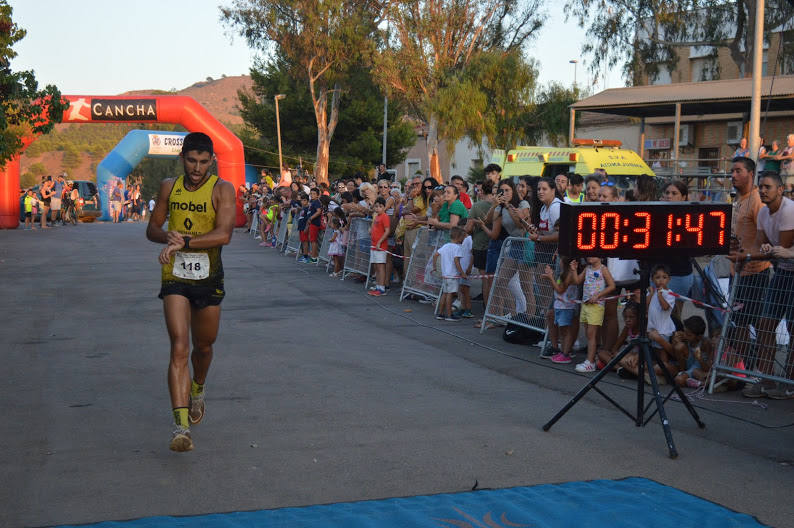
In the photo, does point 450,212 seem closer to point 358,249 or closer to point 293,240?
point 358,249

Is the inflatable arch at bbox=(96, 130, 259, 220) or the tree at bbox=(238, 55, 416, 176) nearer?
the inflatable arch at bbox=(96, 130, 259, 220)

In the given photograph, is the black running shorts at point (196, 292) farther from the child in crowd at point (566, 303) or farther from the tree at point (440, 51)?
the tree at point (440, 51)

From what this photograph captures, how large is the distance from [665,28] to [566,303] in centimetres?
3125

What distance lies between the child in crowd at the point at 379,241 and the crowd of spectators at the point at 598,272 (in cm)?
2

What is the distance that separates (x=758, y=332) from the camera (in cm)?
734

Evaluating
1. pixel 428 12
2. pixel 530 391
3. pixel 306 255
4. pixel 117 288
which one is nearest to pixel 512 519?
pixel 530 391

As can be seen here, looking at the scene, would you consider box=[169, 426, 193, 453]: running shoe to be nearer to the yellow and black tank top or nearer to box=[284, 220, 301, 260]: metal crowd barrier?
the yellow and black tank top

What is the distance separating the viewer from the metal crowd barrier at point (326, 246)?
1793 cm

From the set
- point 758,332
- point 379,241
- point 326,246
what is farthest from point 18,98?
point 758,332

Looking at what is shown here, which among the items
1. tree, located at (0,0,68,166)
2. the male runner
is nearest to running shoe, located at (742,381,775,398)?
the male runner

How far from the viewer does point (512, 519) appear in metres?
4.46

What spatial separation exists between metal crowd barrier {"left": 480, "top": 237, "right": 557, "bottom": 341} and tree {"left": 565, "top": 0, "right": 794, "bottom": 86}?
86.6ft

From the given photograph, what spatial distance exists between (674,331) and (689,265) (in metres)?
0.81

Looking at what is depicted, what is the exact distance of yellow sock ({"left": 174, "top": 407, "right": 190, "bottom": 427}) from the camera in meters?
5.55
